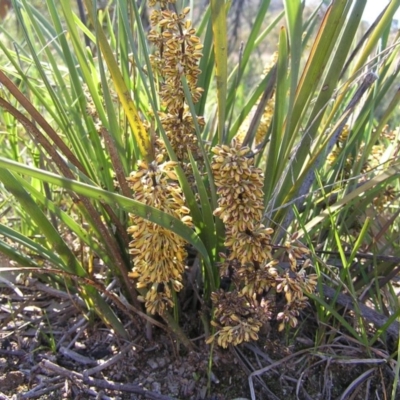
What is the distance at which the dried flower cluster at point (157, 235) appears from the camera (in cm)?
66

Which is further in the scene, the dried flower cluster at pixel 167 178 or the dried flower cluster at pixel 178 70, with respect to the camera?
the dried flower cluster at pixel 178 70

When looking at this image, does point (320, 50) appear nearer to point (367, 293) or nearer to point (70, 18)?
point (70, 18)

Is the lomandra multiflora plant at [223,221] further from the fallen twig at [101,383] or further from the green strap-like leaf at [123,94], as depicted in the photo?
the fallen twig at [101,383]

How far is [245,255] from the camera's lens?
0.72 metres

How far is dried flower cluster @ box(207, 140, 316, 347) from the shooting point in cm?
66

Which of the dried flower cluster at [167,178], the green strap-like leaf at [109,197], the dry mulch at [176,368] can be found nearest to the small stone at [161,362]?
the dry mulch at [176,368]

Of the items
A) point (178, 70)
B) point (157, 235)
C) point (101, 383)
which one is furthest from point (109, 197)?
point (101, 383)

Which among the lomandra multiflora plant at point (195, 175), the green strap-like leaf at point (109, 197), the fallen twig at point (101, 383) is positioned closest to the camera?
the green strap-like leaf at point (109, 197)

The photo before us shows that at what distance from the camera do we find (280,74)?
0.81m

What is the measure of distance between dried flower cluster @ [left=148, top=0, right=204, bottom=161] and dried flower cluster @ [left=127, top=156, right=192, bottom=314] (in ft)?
0.34

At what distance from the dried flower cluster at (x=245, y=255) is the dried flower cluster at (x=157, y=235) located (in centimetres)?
6

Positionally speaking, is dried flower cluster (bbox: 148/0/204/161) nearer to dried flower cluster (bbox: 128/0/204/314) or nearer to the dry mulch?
dried flower cluster (bbox: 128/0/204/314)

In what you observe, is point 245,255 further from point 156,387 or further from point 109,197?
point 156,387

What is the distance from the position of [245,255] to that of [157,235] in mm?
122
